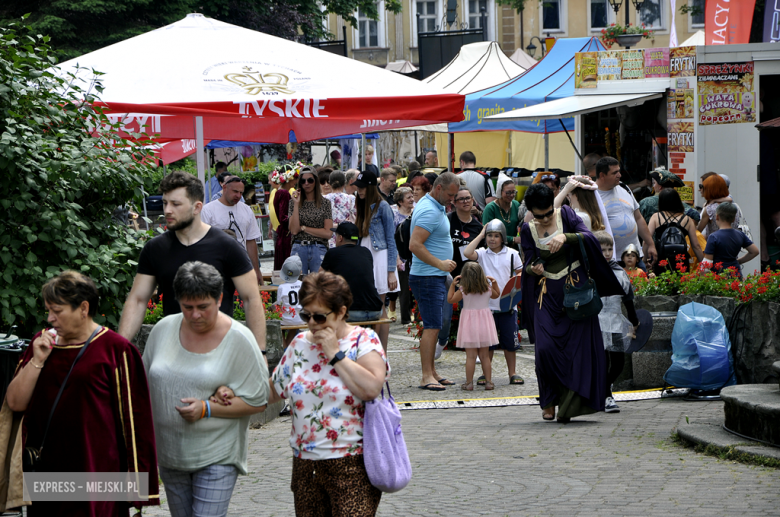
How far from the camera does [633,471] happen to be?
6.27m

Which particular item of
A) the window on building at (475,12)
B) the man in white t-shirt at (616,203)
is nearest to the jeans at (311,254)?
the man in white t-shirt at (616,203)

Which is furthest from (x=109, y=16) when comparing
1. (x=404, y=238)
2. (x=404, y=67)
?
(x=404, y=238)

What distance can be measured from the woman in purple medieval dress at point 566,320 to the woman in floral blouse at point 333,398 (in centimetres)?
383

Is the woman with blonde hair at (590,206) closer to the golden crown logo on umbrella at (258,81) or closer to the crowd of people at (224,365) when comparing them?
the crowd of people at (224,365)

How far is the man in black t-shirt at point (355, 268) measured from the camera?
8523 millimetres

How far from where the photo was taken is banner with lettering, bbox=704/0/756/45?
45.9ft

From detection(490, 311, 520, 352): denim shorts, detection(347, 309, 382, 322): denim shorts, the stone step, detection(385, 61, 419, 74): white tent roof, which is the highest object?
detection(385, 61, 419, 74): white tent roof

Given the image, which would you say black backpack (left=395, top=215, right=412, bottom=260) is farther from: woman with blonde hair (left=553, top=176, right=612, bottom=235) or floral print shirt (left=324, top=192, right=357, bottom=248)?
woman with blonde hair (left=553, top=176, right=612, bottom=235)

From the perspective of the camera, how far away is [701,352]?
27.6 feet

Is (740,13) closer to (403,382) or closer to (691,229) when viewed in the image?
(691,229)

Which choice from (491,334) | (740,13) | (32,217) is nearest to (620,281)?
(491,334)

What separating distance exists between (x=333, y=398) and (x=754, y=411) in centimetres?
385

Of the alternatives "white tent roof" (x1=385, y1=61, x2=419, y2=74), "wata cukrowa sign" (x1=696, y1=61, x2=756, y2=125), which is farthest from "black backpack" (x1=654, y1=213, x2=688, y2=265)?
"white tent roof" (x1=385, y1=61, x2=419, y2=74)

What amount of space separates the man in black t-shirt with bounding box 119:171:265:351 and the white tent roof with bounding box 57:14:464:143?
2.66 m
